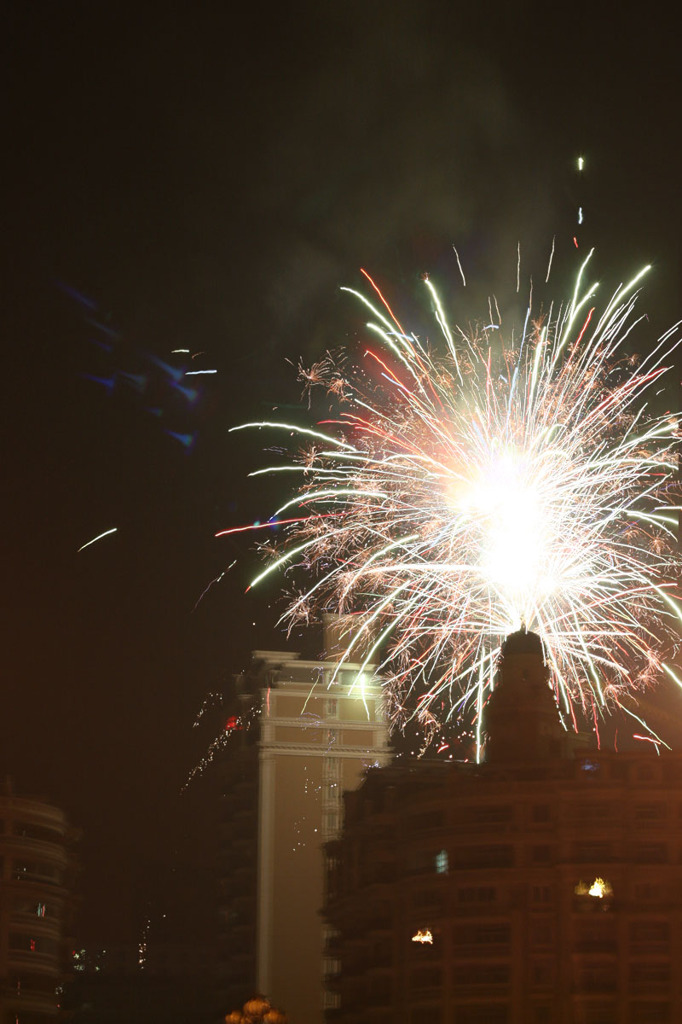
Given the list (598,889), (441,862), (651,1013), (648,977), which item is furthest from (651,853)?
(441,862)

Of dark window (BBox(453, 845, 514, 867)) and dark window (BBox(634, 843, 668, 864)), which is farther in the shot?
dark window (BBox(453, 845, 514, 867))

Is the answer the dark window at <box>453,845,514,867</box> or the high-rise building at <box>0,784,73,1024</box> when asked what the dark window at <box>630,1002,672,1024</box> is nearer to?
the dark window at <box>453,845,514,867</box>

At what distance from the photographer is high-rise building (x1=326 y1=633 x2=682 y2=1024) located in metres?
93.2

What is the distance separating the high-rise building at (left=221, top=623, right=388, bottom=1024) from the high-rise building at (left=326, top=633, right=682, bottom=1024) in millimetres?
48850

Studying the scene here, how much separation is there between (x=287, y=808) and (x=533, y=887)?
6729 cm

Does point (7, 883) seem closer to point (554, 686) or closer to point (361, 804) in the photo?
point (361, 804)

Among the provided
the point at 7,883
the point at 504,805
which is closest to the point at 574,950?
the point at 504,805

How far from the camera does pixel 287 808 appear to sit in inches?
6299

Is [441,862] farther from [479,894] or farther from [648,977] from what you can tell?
[648,977]

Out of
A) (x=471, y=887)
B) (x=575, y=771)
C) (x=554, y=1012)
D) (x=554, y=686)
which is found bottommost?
(x=554, y=1012)

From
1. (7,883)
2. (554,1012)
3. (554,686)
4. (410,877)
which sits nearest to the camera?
(554,1012)

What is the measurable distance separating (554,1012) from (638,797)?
16071 millimetres

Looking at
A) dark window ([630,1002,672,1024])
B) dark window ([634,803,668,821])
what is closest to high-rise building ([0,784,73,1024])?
dark window ([630,1002,672,1024])

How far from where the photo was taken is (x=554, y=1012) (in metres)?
92.8
